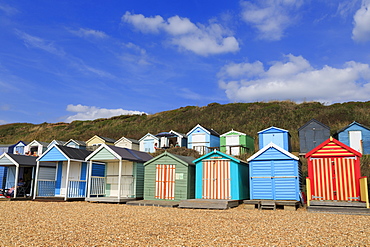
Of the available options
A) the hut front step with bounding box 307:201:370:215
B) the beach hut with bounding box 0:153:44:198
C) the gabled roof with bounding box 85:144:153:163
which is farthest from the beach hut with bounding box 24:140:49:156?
the hut front step with bounding box 307:201:370:215

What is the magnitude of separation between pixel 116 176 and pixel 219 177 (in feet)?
22.2

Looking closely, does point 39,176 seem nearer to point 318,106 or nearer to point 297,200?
point 297,200

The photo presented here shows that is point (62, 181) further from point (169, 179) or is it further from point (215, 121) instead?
point (215, 121)

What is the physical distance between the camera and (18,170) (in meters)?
21.0

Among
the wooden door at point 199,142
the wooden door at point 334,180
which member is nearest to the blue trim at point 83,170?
the wooden door at point 334,180

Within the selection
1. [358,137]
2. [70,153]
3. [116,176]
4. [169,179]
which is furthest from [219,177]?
[358,137]

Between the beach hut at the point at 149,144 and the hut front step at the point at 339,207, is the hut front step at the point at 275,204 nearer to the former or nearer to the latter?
the hut front step at the point at 339,207

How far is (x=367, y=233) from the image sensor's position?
8.10m

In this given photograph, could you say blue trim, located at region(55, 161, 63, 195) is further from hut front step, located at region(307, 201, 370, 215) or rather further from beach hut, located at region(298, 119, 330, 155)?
beach hut, located at region(298, 119, 330, 155)

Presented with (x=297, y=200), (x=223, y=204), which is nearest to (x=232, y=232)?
(x=223, y=204)

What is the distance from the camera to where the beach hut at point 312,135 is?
2812 cm

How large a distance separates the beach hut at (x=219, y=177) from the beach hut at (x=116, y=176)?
3.72m

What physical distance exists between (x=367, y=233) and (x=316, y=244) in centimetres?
216

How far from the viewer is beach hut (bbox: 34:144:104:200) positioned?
19.0 metres
